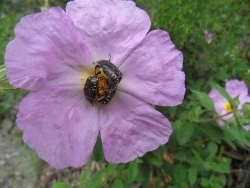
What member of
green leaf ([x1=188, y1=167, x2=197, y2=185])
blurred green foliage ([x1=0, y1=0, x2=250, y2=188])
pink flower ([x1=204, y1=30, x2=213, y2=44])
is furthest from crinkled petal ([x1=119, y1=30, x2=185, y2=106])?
pink flower ([x1=204, y1=30, x2=213, y2=44])

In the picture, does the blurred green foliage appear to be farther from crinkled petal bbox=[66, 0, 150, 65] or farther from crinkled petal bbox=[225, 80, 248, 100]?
crinkled petal bbox=[66, 0, 150, 65]

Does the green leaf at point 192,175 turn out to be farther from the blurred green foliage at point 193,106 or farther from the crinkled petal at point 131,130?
the crinkled petal at point 131,130

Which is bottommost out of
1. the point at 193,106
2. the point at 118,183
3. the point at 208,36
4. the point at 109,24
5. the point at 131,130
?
the point at 118,183

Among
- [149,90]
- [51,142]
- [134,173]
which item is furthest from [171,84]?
[134,173]

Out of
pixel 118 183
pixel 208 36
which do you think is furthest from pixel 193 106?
pixel 118 183

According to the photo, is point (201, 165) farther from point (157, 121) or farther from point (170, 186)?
point (157, 121)

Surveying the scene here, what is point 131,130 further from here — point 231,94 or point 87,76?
point 231,94

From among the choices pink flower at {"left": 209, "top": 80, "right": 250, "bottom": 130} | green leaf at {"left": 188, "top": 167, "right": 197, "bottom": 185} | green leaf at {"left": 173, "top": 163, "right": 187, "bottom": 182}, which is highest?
A: pink flower at {"left": 209, "top": 80, "right": 250, "bottom": 130}
